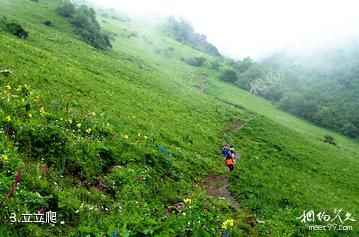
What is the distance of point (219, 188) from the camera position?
2052 centimetres

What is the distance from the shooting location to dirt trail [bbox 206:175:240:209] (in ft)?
62.8

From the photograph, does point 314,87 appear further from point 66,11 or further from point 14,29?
point 14,29

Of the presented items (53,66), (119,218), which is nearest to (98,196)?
(119,218)

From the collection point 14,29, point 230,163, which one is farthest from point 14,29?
point 230,163

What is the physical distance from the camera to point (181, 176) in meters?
18.0

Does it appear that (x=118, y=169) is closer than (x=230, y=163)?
Yes

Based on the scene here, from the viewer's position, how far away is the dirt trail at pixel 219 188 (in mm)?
19141

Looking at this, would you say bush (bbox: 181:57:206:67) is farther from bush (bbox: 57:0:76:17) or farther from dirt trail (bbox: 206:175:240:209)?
dirt trail (bbox: 206:175:240:209)

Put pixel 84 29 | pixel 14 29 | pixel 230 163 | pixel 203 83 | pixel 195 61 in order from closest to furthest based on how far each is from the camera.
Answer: pixel 230 163 < pixel 14 29 < pixel 84 29 < pixel 203 83 < pixel 195 61

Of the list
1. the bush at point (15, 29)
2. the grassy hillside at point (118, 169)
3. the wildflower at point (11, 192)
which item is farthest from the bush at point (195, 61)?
the wildflower at point (11, 192)

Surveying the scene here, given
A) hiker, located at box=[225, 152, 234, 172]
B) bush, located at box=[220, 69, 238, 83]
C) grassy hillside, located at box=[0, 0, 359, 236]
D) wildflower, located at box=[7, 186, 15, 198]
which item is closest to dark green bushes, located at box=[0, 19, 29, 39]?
grassy hillside, located at box=[0, 0, 359, 236]

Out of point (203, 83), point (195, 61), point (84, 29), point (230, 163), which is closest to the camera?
point (230, 163)

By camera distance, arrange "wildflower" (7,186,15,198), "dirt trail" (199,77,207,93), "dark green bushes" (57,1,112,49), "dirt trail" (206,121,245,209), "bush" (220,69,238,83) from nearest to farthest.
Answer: "wildflower" (7,186,15,198)
"dirt trail" (206,121,245,209)
"dark green bushes" (57,1,112,49)
"dirt trail" (199,77,207,93)
"bush" (220,69,238,83)

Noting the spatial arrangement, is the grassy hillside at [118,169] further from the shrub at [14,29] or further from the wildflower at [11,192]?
the shrub at [14,29]
